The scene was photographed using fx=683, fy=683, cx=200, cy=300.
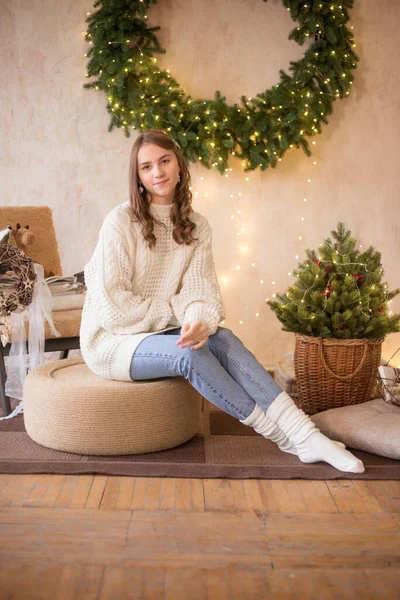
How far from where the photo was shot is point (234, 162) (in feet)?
13.2

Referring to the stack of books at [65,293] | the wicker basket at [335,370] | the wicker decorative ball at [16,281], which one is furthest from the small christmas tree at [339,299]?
the wicker decorative ball at [16,281]

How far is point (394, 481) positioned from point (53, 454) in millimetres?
1181

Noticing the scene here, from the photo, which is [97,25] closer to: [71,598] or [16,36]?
[16,36]

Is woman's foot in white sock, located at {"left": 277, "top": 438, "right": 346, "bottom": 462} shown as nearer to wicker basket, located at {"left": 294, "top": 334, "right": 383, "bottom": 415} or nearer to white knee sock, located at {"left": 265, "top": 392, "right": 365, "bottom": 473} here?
white knee sock, located at {"left": 265, "top": 392, "right": 365, "bottom": 473}

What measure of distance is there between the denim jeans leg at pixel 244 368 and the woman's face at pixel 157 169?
59 centimetres

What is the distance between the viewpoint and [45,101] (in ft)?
13.0

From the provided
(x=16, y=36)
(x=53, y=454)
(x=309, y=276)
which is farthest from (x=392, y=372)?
(x=16, y=36)

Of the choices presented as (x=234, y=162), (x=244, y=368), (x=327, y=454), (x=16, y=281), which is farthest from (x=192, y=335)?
(x=234, y=162)

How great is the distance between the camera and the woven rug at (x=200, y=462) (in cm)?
226

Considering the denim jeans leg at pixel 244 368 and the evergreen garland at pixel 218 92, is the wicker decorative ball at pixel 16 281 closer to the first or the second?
the denim jeans leg at pixel 244 368

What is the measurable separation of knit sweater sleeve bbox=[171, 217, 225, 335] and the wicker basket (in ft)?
1.83

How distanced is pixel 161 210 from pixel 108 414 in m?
0.83

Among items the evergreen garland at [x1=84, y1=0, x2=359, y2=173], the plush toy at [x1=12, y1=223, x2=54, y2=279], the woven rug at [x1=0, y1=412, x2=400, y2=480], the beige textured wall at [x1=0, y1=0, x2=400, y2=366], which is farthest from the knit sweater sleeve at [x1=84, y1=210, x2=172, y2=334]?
the beige textured wall at [x1=0, y1=0, x2=400, y2=366]

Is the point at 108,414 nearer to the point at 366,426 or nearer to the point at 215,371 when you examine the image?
the point at 215,371
